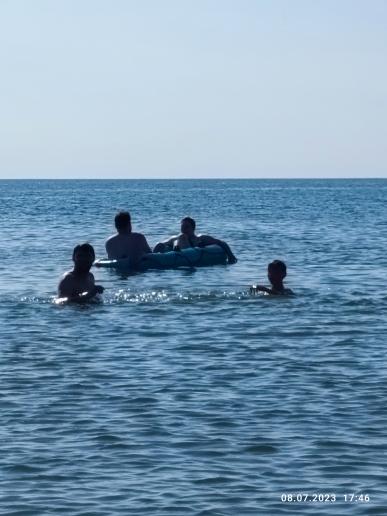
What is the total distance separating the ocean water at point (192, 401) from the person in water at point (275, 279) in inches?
11.4

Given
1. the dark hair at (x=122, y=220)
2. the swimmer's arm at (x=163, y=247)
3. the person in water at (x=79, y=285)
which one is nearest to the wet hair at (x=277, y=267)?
the person in water at (x=79, y=285)

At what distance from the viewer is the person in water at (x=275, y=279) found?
21250mm

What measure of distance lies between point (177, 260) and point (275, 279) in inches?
260

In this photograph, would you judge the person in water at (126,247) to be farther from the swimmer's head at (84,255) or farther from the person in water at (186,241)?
the swimmer's head at (84,255)

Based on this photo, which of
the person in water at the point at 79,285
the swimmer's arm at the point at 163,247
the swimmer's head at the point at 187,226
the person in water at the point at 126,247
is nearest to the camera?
the person in water at the point at 79,285

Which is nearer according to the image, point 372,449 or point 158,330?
point 372,449

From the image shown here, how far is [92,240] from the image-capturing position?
45.1 metres

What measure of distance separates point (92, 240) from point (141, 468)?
34504 mm

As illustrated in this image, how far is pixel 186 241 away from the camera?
29047 millimetres

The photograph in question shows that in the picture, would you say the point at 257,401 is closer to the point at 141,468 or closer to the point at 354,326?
the point at 141,468

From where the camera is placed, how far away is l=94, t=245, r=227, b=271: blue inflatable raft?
2720 centimetres

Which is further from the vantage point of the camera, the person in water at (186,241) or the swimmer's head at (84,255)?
the person in water at (186,241)

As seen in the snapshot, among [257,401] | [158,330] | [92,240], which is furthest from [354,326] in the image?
[92,240]

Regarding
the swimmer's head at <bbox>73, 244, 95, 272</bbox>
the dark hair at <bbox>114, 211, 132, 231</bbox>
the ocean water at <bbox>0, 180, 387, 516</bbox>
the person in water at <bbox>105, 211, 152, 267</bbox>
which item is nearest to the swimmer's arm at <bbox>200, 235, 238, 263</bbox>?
the person in water at <bbox>105, 211, 152, 267</bbox>
